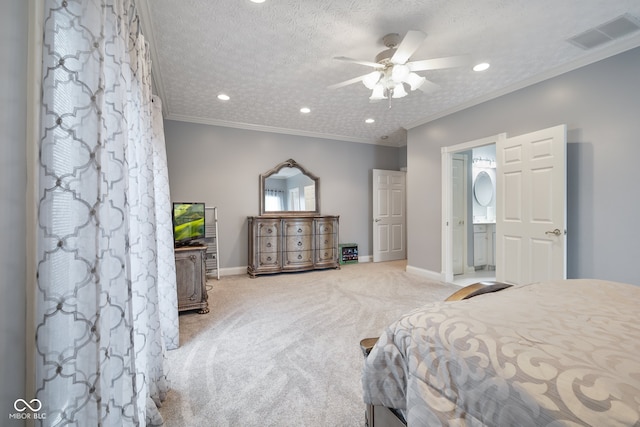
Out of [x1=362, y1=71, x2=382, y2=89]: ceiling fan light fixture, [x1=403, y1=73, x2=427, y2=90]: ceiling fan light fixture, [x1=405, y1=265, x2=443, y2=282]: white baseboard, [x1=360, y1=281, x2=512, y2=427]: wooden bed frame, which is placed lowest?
[x1=405, y1=265, x2=443, y2=282]: white baseboard

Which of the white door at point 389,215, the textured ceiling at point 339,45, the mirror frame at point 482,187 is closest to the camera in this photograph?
the textured ceiling at point 339,45

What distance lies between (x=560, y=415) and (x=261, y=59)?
3157 millimetres

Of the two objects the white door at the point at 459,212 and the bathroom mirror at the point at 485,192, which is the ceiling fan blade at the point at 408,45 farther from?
the bathroom mirror at the point at 485,192

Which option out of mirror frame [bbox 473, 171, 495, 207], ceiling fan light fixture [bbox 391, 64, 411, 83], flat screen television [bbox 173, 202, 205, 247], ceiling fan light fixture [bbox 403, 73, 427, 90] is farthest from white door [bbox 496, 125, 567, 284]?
flat screen television [bbox 173, 202, 205, 247]

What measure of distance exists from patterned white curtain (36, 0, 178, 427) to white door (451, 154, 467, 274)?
4866 mm

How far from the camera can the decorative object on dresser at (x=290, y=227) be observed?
4734 mm

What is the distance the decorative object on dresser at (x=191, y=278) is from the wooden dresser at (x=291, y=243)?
169 centimetres

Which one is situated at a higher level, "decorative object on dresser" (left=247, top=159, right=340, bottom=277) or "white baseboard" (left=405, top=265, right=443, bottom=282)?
"decorative object on dresser" (left=247, top=159, right=340, bottom=277)

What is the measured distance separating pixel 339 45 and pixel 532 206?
269 cm

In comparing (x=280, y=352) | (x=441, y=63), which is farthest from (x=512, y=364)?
(x=441, y=63)

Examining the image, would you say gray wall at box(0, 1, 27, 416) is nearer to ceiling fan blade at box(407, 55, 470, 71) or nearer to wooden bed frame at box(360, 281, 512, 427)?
wooden bed frame at box(360, 281, 512, 427)

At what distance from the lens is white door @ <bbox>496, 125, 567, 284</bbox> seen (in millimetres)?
2857

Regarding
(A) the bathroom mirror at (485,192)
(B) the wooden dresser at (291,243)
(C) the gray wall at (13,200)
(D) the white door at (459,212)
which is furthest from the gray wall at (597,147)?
(C) the gray wall at (13,200)

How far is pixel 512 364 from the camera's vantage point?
2.28 ft
